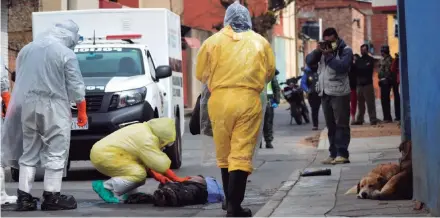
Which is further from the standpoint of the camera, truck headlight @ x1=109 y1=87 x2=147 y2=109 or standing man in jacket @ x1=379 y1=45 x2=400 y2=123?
standing man in jacket @ x1=379 y1=45 x2=400 y2=123

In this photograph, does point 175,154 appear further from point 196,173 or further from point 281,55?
point 281,55

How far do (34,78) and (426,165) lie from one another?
13.4ft

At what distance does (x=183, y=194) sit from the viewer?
10547 millimetres

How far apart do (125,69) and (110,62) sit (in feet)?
0.82

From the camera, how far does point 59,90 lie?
10.3 metres

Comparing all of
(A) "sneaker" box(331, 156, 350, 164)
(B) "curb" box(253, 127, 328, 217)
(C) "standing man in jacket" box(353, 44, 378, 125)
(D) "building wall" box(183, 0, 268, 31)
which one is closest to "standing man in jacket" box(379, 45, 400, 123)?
(C) "standing man in jacket" box(353, 44, 378, 125)

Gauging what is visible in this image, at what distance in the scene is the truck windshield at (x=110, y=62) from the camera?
15125mm

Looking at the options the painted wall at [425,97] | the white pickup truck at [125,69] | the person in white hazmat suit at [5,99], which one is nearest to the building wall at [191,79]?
the white pickup truck at [125,69]

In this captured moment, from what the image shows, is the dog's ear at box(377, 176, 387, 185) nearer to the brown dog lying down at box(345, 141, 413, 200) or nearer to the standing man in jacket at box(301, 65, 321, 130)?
the brown dog lying down at box(345, 141, 413, 200)

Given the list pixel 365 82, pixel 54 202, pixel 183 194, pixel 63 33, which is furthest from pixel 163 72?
pixel 365 82

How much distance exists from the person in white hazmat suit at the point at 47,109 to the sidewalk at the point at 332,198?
6.91 feet

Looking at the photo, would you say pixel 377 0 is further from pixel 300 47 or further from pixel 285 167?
pixel 300 47

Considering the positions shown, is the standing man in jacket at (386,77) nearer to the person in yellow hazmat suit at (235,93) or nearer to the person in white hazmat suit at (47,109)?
A: the person in white hazmat suit at (47,109)

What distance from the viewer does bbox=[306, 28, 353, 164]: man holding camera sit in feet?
46.7
